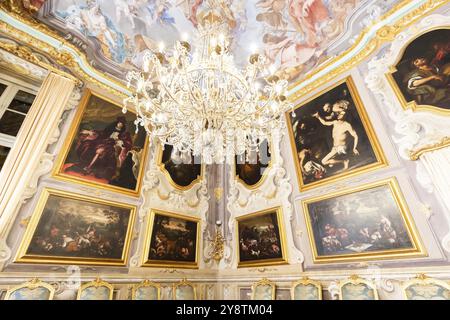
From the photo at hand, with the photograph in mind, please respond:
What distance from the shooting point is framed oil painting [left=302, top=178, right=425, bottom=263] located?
3740 mm

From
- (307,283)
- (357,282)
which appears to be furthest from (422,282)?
(307,283)

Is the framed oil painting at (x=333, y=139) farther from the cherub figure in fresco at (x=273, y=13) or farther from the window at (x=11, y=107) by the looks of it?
the window at (x=11, y=107)

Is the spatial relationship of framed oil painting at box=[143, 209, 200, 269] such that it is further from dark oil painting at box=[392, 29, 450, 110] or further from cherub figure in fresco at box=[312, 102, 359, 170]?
dark oil painting at box=[392, 29, 450, 110]

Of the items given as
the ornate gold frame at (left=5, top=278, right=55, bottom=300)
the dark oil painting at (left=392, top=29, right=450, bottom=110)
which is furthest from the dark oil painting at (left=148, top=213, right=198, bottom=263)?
the dark oil painting at (left=392, top=29, right=450, bottom=110)

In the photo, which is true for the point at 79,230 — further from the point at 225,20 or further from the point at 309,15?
the point at 309,15

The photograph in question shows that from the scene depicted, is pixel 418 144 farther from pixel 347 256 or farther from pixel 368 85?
pixel 347 256

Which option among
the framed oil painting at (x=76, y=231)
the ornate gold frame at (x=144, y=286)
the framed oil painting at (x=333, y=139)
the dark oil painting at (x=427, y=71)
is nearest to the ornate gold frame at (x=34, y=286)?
the framed oil painting at (x=76, y=231)

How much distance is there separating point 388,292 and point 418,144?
2613 millimetres

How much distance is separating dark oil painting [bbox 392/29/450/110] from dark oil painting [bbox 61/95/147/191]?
6367 mm

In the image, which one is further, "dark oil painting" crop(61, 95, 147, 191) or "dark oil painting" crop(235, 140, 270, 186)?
"dark oil painting" crop(235, 140, 270, 186)

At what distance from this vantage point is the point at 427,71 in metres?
4.17

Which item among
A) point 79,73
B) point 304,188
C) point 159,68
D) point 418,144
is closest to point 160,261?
point 304,188

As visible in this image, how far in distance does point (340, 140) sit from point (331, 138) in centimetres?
22
